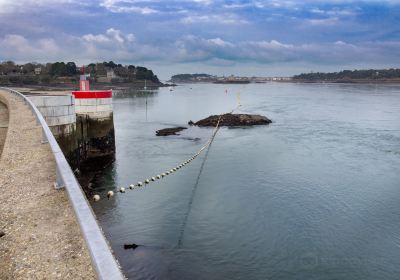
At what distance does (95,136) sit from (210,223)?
1103 cm

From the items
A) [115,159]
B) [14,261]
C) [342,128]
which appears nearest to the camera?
[14,261]

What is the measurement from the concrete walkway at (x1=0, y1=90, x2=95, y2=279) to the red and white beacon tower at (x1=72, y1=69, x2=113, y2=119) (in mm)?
12839

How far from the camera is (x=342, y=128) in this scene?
148 feet

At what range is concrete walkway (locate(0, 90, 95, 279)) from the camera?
4.64 m

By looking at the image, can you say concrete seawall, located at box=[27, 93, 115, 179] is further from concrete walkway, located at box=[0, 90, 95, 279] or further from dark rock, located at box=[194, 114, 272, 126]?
dark rock, located at box=[194, 114, 272, 126]

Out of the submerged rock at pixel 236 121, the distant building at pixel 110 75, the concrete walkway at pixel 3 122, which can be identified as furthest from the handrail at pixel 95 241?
the distant building at pixel 110 75

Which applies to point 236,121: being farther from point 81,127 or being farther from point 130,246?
point 130,246

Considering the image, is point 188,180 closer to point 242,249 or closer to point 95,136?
point 95,136

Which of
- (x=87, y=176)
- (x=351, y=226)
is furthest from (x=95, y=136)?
(x=351, y=226)

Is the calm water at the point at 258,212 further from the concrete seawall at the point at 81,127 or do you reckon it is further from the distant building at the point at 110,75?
the distant building at the point at 110,75

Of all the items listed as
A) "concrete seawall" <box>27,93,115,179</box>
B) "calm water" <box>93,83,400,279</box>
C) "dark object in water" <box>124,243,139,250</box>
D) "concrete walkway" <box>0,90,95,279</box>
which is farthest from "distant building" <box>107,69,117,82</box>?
"concrete walkway" <box>0,90,95,279</box>

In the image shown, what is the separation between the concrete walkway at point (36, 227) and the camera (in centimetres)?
464

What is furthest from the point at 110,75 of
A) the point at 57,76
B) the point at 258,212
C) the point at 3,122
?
the point at 258,212

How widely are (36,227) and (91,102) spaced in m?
17.8
